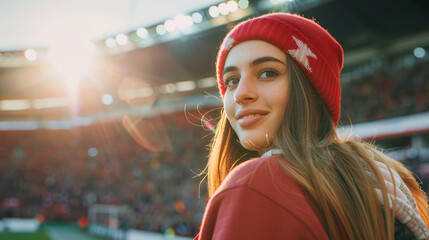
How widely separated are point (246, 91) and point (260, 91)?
0.04 m

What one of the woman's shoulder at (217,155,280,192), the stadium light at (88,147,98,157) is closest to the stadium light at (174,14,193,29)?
the stadium light at (88,147,98,157)

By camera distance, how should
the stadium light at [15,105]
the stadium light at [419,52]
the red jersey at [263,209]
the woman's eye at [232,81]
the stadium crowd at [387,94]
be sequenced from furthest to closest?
the stadium light at [15,105], the stadium light at [419,52], the stadium crowd at [387,94], the woman's eye at [232,81], the red jersey at [263,209]

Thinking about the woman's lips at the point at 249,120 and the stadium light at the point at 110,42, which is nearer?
the woman's lips at the point at 249,120

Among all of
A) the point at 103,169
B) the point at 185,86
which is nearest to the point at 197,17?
the point at 185,86

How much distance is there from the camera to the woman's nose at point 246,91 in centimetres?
112

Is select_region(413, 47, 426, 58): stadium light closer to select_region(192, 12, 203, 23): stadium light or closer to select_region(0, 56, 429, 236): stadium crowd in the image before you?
select_region(0, 56, 429, 236): stadium crowd

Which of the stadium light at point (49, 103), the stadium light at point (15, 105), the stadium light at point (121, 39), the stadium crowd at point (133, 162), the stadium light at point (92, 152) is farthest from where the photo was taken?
the stadium light at point (15, 105)

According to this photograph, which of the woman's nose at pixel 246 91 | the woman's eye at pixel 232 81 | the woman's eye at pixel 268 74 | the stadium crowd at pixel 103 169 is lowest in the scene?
the stadium crowd at pixel 103 169

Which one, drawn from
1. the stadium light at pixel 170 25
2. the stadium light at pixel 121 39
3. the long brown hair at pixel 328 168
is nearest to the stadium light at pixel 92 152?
the stadium light at pixel 121 39

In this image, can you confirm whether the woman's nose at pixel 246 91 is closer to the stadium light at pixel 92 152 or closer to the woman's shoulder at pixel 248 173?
the woman's shoulder at pixel 248 173

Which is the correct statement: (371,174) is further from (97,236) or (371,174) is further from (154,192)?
(154,192)

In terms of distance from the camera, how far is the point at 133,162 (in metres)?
21.7

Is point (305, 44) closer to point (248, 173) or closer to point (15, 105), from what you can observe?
point (248, 173)

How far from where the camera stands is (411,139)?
541 inches
